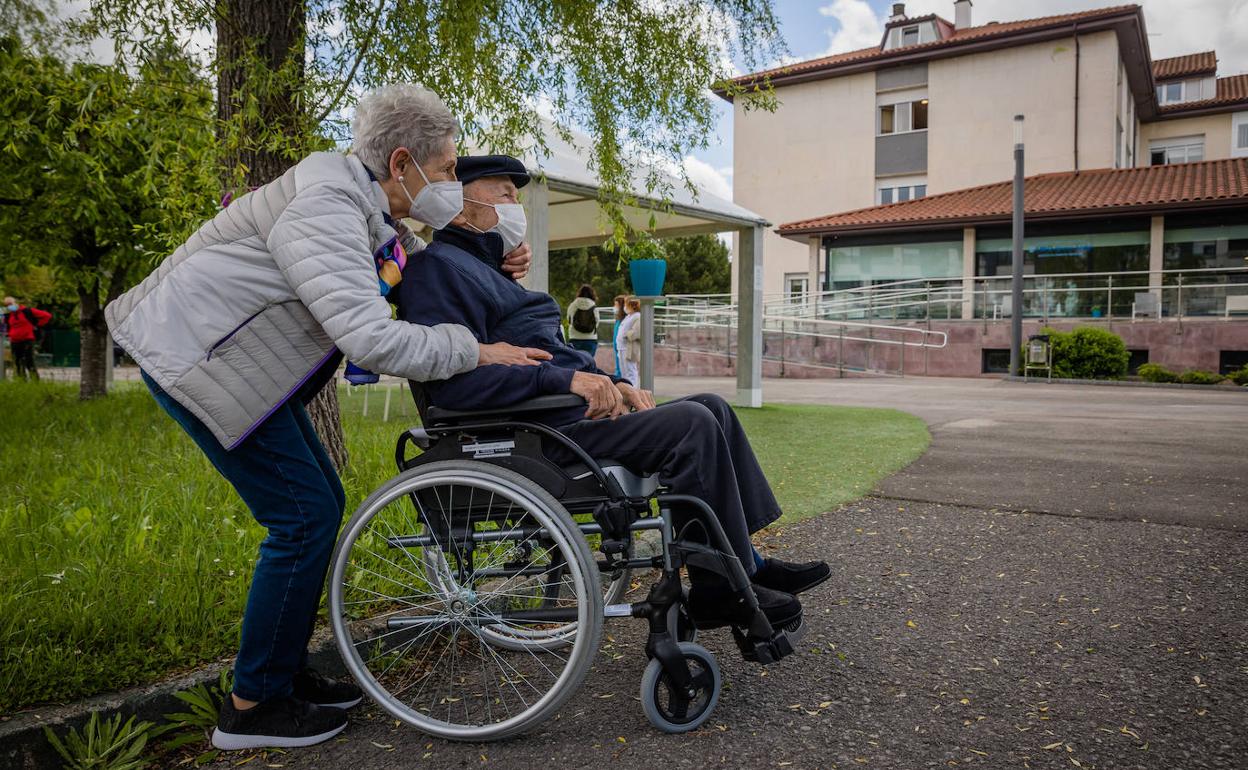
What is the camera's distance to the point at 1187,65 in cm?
3981

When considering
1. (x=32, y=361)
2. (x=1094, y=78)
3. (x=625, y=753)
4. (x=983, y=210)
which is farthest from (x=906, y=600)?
(x=1094, y=78)

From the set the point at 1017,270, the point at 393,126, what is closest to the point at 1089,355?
the point at 1017,270

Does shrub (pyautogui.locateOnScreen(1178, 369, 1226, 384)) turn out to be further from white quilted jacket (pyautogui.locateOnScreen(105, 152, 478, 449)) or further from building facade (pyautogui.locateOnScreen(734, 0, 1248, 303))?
white quilted jacket (pyautogui.locateOnScreen(105, 152, 478, 449))

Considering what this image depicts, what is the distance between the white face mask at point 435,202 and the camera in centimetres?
257

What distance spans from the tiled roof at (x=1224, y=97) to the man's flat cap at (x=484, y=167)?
42.3 metres

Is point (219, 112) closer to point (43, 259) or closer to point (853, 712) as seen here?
point (853, 712)

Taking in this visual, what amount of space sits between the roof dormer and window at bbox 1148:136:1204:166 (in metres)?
11.5

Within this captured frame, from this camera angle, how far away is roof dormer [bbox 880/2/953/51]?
32.7 m

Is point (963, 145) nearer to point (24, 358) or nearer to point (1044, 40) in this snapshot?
point (1044, 40)

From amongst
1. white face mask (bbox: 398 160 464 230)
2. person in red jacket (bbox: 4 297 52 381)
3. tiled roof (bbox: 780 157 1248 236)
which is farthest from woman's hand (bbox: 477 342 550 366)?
tiled roof (bbox: 780 157 1248 236)

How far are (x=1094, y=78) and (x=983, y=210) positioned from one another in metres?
6.48

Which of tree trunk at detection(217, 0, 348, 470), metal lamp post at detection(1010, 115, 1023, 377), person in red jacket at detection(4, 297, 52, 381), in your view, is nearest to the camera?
tree trunk at detection(217, 0, 348, 470)

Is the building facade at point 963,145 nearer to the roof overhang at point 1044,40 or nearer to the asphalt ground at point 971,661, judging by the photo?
the roof overhang at point 1044,40

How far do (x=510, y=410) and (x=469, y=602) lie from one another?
0.59 meters
